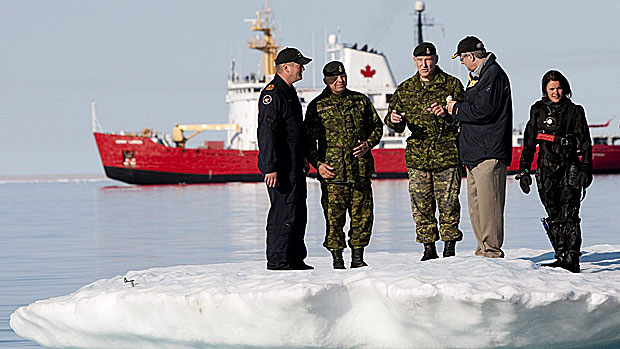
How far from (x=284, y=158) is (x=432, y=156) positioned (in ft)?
3.12

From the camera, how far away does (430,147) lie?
572cm

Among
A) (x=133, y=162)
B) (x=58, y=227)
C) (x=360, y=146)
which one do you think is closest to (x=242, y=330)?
(x=360, y=146)

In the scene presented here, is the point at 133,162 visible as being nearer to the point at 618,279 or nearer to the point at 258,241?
the point at 258,241

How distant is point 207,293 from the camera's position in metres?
4.58

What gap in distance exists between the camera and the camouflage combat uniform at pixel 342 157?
18.4 feet

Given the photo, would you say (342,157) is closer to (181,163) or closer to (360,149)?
(360,149)

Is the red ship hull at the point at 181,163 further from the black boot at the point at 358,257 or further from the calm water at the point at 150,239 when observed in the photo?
the black boot at the point at 358,257

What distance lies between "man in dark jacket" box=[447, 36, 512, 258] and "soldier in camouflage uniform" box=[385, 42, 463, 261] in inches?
7.6

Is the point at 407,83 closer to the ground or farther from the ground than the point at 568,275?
farther from the ground

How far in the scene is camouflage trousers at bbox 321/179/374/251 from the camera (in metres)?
5.64

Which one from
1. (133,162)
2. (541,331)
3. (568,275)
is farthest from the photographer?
(133,162)

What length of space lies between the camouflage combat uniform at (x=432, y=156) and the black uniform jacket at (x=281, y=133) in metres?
0.69

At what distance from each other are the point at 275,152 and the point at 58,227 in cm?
1108

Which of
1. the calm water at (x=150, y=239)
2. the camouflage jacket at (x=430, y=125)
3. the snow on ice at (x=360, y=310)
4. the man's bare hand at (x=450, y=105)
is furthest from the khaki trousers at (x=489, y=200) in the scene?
the calm water at (x=150, y=239)
